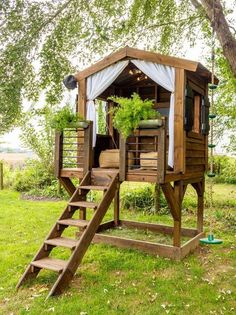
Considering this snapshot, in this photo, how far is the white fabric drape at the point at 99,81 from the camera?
583cm

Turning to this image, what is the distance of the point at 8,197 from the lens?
1093 cm

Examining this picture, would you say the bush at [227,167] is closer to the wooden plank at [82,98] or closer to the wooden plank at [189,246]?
the wooden plank at [189,246]

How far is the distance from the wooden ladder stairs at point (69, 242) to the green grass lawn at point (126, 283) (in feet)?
0.56

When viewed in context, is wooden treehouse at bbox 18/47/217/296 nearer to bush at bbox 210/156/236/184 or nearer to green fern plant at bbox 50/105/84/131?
green fern plant at bbox 50/105/84/131

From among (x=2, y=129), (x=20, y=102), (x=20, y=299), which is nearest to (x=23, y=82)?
(x=20, y=102)

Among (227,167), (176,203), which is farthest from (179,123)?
(227,167)

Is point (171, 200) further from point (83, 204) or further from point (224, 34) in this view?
point (224, 34)

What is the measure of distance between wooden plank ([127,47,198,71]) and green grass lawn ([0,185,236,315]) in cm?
248

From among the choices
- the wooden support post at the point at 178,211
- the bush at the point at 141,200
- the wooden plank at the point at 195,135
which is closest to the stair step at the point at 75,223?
the wooden support post at the point at 178,211

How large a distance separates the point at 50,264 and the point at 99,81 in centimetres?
341

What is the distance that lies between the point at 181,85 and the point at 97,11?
406 centimetres

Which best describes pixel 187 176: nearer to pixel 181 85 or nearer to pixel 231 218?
pixel 181 85

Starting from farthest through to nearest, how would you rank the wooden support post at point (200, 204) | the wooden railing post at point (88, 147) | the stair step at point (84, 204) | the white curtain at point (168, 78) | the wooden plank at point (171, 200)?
the wooden support post at point (200, 204)
the wooden railing post at point (88, 147)
the white curtain at point (168, 78)
the wooden plank at point (171, 200)
the stair step at point (84, 204)

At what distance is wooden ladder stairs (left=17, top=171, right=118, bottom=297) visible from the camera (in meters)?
4.07
